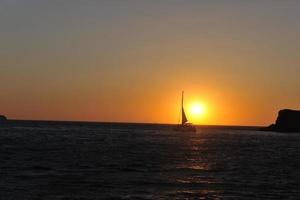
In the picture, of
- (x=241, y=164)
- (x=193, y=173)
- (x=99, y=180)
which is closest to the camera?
(x=99, y=180)

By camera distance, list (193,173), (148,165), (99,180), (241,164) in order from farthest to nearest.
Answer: (241,164) → (148,165) → (193,173) → (99,180)

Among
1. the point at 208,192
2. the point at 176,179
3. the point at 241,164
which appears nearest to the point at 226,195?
the point at 208,192

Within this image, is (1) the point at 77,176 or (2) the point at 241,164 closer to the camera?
(1) the point at 77,176

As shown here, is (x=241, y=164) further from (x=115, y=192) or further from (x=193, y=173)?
(x=115, y=192)

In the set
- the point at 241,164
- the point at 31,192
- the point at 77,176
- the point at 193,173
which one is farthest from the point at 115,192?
the point at 241,164

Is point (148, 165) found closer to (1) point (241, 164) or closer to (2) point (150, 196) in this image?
(1) point (241, 164)

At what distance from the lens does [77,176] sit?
157ft

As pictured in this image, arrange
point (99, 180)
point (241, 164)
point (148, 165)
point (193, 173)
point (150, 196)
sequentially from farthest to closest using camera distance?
1. point (241, 164)
2. point (148, 165)
3. point (193, 173)
4. point (99, 180)
5. point (150, 196)

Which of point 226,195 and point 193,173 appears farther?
point 193,173

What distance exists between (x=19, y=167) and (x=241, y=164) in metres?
24.4

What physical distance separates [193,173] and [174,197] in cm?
1645

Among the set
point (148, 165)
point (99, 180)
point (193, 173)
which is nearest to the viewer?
point (99, 180)

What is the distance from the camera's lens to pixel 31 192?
3803 cm

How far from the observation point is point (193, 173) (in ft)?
177
